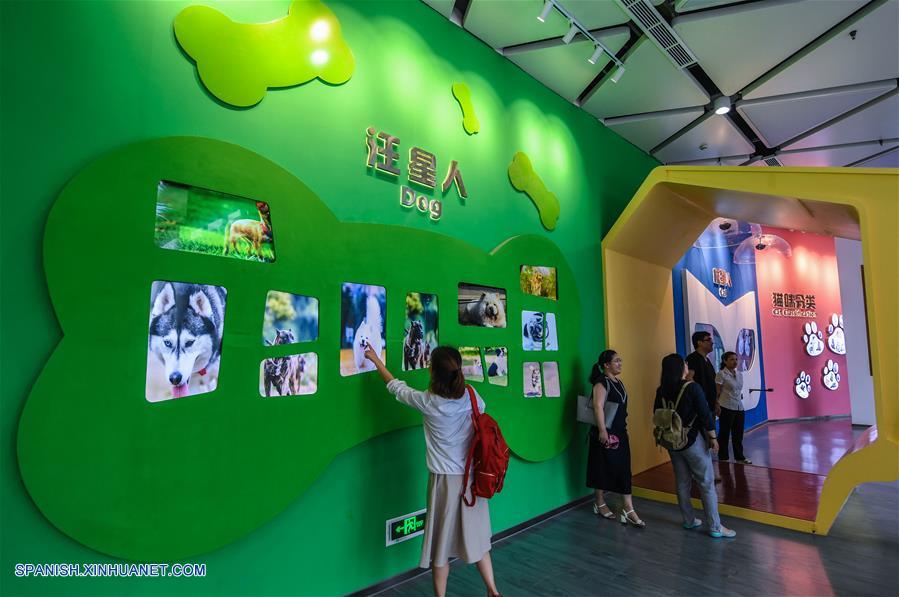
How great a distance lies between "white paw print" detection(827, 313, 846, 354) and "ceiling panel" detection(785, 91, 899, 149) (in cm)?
590

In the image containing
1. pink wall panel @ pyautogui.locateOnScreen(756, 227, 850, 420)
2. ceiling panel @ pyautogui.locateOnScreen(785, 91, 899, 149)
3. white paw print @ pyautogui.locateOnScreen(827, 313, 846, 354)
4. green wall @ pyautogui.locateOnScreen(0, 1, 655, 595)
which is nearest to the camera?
green wall @ pyautogui.locateOnScreen(0, 1, 655, 595)

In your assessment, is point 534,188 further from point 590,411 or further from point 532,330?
point 590,411

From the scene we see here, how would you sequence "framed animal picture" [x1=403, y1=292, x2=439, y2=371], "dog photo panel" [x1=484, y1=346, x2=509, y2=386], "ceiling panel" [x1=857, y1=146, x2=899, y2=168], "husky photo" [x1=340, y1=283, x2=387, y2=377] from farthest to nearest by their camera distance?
"ceiling panel" [x1=857, y1=146, x2=899, y2=168]
"dog photo panel" [x1=484, y1=346, x2=509, y2=386]
"framed animal picture" [x1=403, y1=292, x2=439, y2=371]
"husky photo" [x1=340, y1=283, x2=387, y2=377]

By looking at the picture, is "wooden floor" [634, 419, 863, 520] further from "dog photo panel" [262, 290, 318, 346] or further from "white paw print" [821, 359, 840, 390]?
"dog photo panel" [262, 290, 318, 346]

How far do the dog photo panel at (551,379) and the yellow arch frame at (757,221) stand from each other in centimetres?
116

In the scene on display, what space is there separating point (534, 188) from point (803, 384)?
923 centimetres

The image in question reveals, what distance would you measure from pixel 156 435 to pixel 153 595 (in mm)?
726

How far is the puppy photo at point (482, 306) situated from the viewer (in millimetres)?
3852

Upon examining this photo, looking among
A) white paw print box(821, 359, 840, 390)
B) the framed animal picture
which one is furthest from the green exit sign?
white paw print box(821, 359, 840, 390)

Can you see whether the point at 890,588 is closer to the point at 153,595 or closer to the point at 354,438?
the point at 354,438

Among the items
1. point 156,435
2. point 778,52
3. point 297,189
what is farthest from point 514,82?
point 156,435

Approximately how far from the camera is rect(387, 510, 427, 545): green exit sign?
3.13 metres

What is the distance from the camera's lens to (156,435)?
2232mm

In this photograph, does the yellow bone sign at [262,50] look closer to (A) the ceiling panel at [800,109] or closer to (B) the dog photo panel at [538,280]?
(B) the dog photo panel at [538,280]
